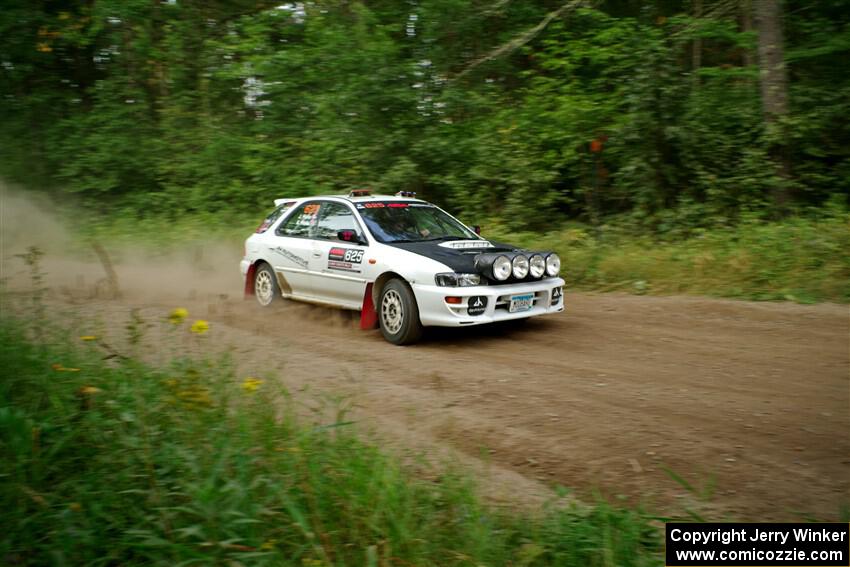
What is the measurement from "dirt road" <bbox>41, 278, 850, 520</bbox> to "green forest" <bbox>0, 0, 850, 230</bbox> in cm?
A: 523

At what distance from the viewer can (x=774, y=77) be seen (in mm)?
13086

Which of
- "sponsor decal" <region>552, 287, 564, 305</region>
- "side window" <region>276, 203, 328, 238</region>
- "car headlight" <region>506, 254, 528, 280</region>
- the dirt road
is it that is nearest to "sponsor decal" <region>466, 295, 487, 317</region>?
the dirt road

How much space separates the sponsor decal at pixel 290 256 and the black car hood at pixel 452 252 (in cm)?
152

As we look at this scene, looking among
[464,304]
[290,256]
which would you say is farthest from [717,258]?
[290,256]

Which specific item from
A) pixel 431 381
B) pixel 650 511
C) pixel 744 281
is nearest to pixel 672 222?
pixel 744 281

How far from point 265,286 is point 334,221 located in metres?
1.61

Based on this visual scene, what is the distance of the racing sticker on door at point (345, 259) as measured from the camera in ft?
27.7

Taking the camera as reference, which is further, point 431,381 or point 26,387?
point 431,381

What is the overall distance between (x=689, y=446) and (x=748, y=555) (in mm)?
1396

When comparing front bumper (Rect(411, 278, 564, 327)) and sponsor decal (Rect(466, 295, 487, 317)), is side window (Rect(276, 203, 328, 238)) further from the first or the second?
sponsor decal (Rect(466, 295, 487, 317))

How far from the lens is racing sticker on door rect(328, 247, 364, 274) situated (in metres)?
8.44

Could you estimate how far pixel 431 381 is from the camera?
6359 millimetres

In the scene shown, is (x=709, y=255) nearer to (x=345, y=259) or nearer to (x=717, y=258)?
(x=717, y=258)

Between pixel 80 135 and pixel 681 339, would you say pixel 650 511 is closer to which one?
pixel 681 339
